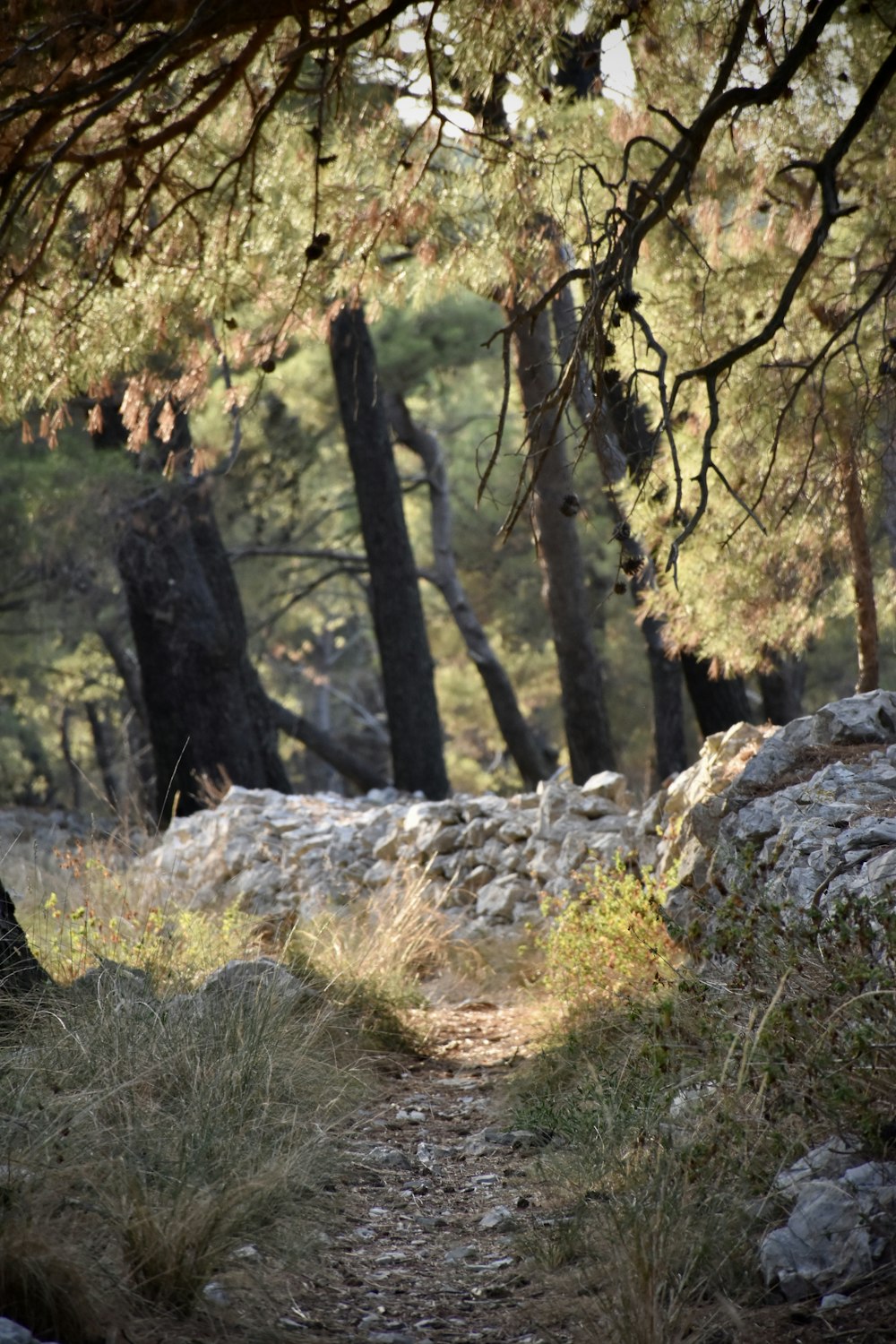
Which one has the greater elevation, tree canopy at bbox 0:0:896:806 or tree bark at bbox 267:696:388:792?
tree canopy at bbox 0:0:896:806

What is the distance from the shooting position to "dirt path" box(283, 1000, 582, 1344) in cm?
282

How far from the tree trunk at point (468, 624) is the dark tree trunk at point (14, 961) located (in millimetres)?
8659

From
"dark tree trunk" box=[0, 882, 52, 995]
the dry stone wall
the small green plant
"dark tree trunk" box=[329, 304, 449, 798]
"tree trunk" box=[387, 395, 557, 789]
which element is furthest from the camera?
"tree trunk" box=[387, 395, 557, 789]

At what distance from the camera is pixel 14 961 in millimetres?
4379

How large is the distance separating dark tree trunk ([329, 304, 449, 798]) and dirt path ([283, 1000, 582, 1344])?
621 cm

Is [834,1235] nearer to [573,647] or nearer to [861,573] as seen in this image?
[861,573]

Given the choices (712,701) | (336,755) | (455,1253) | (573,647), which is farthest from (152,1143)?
(336,755)

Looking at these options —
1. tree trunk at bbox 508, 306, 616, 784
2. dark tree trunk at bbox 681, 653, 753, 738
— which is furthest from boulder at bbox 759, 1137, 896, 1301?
tree trunk at bbox 508, 306, 616, 784

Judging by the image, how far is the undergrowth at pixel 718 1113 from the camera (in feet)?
8.75

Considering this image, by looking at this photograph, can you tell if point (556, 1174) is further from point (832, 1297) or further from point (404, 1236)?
point (832, 1297)

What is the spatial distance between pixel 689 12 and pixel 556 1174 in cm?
423

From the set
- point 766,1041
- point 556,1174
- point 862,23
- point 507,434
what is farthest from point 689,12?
point 507,434

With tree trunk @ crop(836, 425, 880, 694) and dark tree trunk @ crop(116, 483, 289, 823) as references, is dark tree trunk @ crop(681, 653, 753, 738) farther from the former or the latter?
dark tree trunk @ crop(116, 483, 289, 823)

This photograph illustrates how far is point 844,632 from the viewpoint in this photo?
1575 centimetres
